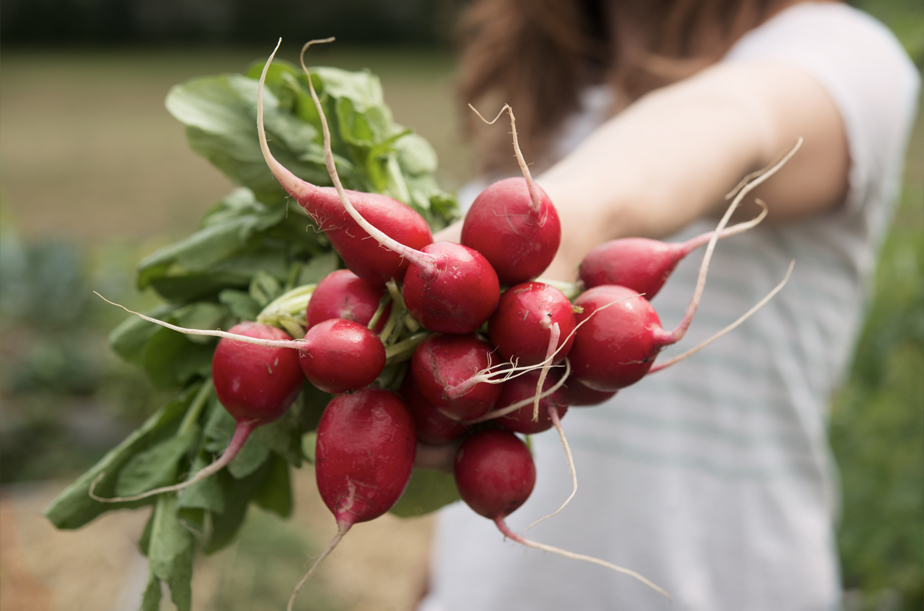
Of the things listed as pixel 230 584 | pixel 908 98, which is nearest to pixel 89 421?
pixel 230 584

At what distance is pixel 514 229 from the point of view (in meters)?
0.78

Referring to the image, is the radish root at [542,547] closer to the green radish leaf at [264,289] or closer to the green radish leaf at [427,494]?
the green radish leaf at [427,494]

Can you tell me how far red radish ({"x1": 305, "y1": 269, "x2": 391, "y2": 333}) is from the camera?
796mm

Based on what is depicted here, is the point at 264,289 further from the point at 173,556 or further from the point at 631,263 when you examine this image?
the point at 631,263

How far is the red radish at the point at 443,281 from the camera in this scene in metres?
→ 0.72

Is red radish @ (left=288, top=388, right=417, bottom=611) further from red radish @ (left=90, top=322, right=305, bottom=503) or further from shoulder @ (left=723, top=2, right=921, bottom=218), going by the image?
shoulder @ (left=723, top=2, right=921, bottom=218)

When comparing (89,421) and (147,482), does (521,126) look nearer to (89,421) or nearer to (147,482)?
(147,482)

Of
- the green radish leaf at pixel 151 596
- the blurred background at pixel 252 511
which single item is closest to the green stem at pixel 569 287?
the green radish leaf at pixel 151 596

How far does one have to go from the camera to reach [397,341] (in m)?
0.84

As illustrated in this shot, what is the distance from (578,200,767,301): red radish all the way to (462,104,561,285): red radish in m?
0.09

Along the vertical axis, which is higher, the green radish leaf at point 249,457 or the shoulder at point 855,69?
the shoulder at point 855,69

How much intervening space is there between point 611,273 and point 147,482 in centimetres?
79

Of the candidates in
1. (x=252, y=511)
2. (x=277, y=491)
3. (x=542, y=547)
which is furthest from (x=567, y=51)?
(x=252, y=511)

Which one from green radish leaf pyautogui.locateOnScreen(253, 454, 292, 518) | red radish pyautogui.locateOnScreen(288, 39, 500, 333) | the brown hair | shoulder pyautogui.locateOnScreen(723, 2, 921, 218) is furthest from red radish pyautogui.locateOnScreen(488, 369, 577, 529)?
the brown hair
